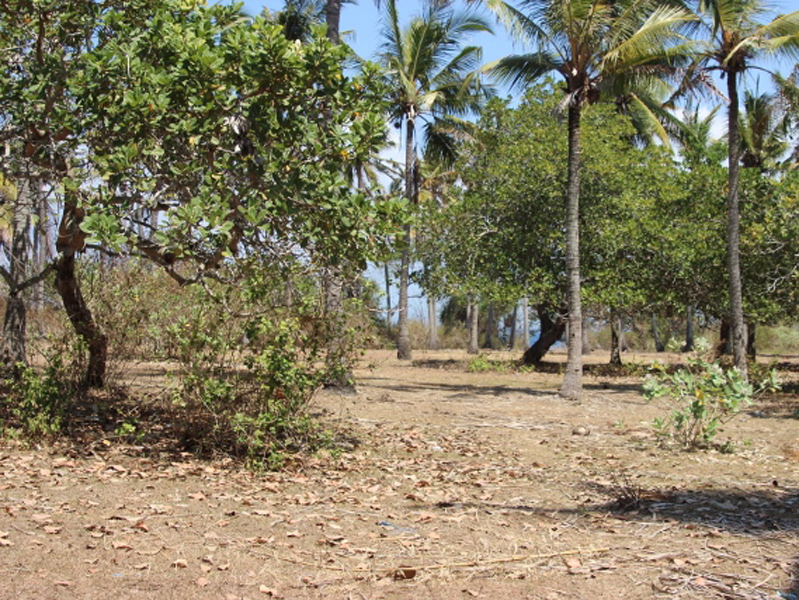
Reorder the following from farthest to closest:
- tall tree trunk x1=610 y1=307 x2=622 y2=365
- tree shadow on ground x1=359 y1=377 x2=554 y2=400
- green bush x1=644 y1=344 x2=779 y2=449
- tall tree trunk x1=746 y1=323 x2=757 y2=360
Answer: tall tree trunk x1=746 y1=323 x2=757 y2=360 < tall tree trunk x1=610 y1=307 x2=622 y2=365 < tree shadow on ground x1=359 y1=377 x2=554 y2=400 < green bush x1=644 y1=344 x2=779 y2=449

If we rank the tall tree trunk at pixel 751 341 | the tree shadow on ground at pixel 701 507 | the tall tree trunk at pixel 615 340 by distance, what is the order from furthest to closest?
the tall tree trunk at pixel 751 341 → the tall tree trunk at pixel 615 340 → the tree shadow on ground at pixel 701 507

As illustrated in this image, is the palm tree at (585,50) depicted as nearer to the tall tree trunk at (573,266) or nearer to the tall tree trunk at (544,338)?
the tall tree trunk at (573,266)

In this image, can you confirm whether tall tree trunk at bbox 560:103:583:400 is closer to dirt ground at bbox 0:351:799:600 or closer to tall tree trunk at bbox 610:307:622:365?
dirt ground at bbox 0:351:799:600

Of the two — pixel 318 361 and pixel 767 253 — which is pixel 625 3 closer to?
pixel 767 253

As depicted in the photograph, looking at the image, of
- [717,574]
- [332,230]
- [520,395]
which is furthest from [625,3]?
[717,574]

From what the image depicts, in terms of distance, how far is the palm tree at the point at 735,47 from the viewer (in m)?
12.9

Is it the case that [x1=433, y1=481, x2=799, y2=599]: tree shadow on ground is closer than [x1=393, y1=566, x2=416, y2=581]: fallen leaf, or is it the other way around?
[x1=393, y1=566, x2=416, y2=581]: fallen leaf

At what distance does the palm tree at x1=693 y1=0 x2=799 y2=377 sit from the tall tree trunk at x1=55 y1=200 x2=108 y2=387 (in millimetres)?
9919

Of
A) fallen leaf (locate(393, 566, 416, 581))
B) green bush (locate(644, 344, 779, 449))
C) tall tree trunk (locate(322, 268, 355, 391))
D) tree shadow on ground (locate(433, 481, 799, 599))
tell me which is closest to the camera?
fallen leaf (locate(393, 566, 416, 581))

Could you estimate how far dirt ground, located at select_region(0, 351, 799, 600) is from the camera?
420 cm

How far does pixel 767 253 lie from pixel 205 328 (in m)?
14.6

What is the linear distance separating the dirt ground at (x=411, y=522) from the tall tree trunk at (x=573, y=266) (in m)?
4.75

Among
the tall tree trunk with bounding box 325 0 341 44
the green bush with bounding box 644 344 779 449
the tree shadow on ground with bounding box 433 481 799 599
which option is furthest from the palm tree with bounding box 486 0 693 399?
the tree shadow on ground with bounding box 433 481 799 599

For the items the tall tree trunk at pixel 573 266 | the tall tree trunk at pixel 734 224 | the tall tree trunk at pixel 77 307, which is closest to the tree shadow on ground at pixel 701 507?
the tall tree trunk at pixel 77 307
